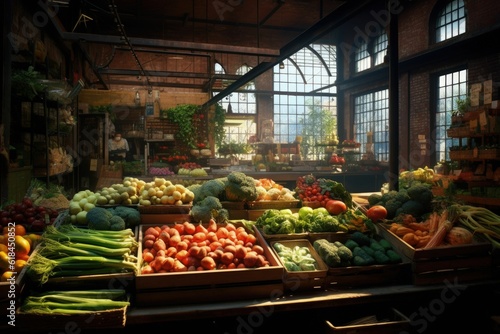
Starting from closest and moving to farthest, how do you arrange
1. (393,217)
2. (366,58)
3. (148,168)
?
(393,217), (148,168), (366,58)

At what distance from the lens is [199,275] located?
8.23 feet

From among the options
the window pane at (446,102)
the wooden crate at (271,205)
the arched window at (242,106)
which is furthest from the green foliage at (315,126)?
the wooden crate at (271,205)

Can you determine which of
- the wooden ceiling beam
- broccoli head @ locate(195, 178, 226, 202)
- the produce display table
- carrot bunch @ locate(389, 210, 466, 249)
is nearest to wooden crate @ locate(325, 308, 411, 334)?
the produce display table

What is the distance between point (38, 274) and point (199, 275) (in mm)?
975

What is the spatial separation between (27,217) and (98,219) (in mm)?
578

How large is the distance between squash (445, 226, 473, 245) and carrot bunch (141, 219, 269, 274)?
154cm

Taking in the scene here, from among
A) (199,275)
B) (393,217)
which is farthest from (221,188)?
(393,217)

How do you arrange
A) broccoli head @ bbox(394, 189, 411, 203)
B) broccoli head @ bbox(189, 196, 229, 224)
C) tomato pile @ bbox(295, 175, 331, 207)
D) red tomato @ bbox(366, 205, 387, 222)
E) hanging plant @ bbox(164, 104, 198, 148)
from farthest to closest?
hanging plant @ bbox(164, 104, 198, 148)
tomato pile @ bbox(295, 175, 331, 207)
broccoli head @ bbox(394, 189, 411, 203)
red tomato @ bbox(366, 205, 387, 222)
broccoli head @ bbox(189, 196, 229, 224)

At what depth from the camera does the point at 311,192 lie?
4.14m

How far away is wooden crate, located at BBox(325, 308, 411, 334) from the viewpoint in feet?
8.41

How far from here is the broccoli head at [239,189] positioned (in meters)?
3.78

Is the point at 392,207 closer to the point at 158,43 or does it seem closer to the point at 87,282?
the point at 87,282

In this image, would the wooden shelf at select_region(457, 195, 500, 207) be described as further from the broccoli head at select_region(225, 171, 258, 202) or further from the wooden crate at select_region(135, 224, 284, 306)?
the wooden crate at select_region(135, 224, 284, 306)

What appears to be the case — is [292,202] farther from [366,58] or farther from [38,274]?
[366,58]
